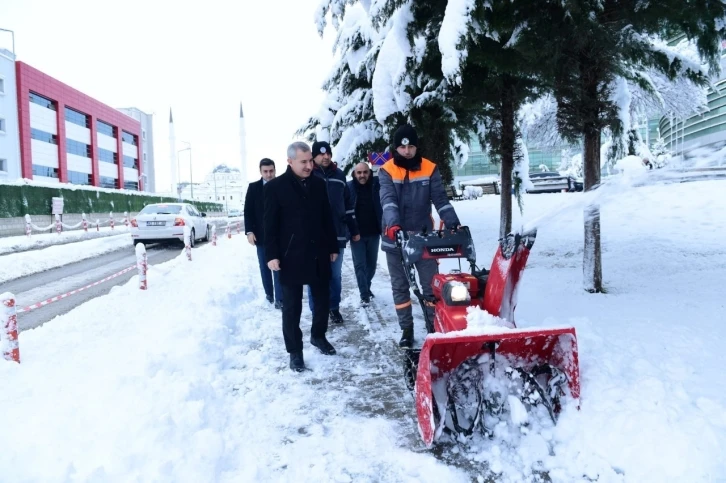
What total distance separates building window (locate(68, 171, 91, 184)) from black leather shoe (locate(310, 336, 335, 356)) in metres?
52.8

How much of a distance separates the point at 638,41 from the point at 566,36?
1.34m

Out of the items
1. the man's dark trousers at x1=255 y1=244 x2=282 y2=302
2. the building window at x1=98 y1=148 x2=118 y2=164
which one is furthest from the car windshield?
the building window at x1=98 y1=148 x2=118 y2=164

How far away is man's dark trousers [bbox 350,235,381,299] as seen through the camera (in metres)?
6.82

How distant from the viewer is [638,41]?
5859 mm

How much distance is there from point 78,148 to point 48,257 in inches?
1753

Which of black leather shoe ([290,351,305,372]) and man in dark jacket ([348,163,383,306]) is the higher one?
man in dark jacket ([348,163,383,306])

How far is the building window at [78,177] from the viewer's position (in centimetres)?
4958

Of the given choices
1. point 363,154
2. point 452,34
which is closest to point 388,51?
point 452,34

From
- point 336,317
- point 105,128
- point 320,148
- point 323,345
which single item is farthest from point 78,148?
point 323,345

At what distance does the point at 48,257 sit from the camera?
13500 millimetres

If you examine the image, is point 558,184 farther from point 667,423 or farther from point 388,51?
point 667,423

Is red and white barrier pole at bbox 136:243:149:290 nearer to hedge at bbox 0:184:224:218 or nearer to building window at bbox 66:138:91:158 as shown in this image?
hedge at bbox 0:184:224:218

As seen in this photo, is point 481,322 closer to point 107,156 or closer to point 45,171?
point 45,171

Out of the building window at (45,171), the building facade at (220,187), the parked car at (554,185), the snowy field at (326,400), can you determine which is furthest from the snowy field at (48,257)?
the building facade at (220,187)
